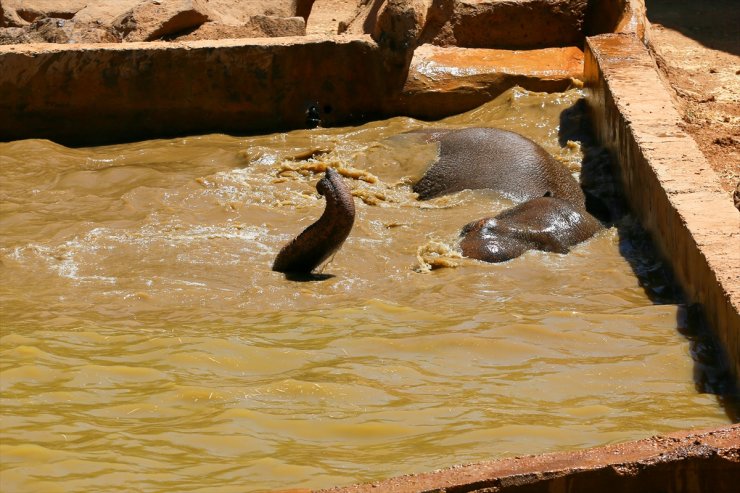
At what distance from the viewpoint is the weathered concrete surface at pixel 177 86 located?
32.7 feet

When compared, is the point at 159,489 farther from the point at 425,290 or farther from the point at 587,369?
the point at 425,290

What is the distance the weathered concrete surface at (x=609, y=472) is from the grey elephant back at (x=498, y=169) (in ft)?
16.0

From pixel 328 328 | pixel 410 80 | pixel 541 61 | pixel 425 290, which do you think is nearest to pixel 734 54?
pixel 541 61

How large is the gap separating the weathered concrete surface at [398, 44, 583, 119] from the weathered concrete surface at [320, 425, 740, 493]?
706cm

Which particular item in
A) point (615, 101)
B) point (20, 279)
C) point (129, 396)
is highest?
point (615, 101)

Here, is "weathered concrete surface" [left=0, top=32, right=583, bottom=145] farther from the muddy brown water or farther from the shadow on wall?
the shadow on wall

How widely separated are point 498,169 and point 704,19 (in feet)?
22.7

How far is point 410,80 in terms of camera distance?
33.6 ft

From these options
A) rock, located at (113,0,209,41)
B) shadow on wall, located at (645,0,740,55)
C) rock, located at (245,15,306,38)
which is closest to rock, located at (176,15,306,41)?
rock, located at (245,15,306,38)

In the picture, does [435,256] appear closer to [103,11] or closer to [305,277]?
[305,277]

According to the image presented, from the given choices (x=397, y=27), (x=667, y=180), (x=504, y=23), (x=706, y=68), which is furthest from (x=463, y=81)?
(x=667, y=180)

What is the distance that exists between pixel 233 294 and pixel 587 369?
7.40ft

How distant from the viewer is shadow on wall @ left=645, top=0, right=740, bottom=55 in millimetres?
13195

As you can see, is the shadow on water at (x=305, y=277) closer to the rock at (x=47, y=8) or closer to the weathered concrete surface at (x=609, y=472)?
the weathered concrete surface at (x=609, y=472)
